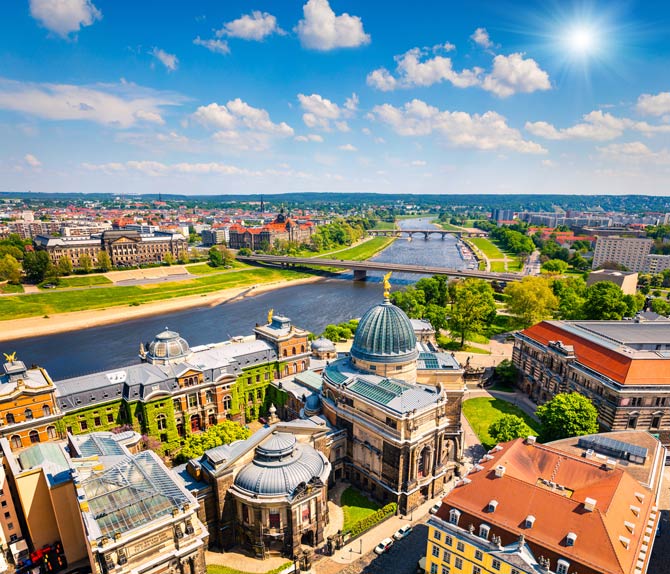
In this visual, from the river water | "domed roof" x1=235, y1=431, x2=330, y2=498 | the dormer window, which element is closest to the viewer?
the dormer window

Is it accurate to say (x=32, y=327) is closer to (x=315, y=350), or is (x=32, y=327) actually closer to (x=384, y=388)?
(x=315, y=350)

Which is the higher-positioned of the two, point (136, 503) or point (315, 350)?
point (136, 503)

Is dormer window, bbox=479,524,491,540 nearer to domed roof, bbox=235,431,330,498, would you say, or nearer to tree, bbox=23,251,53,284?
domed roof, bbox=235,431,330,498

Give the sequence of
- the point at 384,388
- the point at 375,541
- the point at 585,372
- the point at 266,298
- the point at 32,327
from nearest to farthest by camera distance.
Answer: the point at 375,541 < the point at 384,388 < the point at 585,372 < the point at 32,327 < the point at 266,298

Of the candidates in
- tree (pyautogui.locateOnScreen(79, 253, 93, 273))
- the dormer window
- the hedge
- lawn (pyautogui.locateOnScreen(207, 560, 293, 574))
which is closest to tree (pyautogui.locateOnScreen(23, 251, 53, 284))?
tree (pyautogui.locateOnScreen(79, 253, 93, 273))

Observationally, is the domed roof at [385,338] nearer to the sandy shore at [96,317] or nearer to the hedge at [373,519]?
the hedge at [373,519]

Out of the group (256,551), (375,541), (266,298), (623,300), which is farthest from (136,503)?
(266,298)

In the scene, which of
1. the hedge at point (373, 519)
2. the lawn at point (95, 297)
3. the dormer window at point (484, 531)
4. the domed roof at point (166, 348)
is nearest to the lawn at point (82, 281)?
the lawn at point (95, 297)
